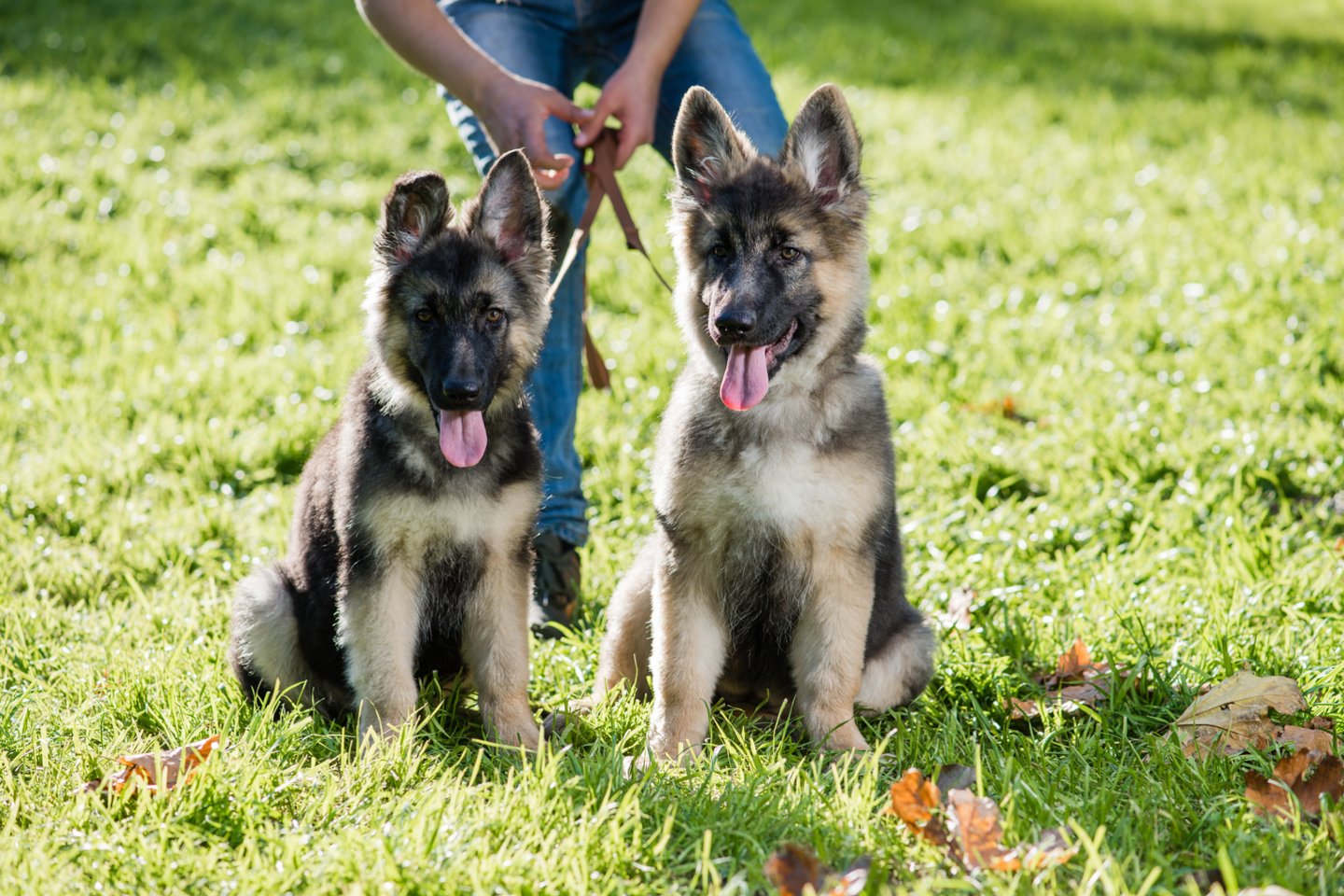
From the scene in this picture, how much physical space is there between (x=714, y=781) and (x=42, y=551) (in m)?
3.15

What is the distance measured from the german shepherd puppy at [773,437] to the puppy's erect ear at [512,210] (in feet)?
1.45

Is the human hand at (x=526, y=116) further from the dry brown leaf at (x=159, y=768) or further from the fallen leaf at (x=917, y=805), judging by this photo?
the fallen leaf at (x=917, y=805)

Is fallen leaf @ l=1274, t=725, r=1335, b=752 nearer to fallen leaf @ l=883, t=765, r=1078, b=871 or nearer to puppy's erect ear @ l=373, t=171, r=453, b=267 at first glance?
fallen leaf @ l=883, t=765, r=1078, b=871

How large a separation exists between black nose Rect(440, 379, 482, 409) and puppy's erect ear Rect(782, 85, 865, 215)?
119 cm

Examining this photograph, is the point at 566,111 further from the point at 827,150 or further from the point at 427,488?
the point at 427,488

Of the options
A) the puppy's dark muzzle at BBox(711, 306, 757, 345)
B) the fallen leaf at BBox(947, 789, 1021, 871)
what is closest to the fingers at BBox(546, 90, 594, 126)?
the puppy's dark muzzle at BBox(711, 306, 757, 345)

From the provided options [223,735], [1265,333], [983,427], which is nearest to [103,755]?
[223,735]

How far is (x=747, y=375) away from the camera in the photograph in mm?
3641

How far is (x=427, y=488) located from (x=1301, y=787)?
252 centimetres

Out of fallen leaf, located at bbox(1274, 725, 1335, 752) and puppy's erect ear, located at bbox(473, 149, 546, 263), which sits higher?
puppy's erect ear, located at bbox(473, 149, 546, 263)

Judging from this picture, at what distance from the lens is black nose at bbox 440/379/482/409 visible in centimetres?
351

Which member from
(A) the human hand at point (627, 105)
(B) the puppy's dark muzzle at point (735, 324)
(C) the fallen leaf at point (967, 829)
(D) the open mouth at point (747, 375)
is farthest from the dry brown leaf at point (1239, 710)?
(A) the human hand at point (627, 105)

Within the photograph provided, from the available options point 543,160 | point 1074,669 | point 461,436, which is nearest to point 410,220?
point 543,160

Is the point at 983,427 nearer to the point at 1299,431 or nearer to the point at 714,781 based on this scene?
the point at 1299,431
